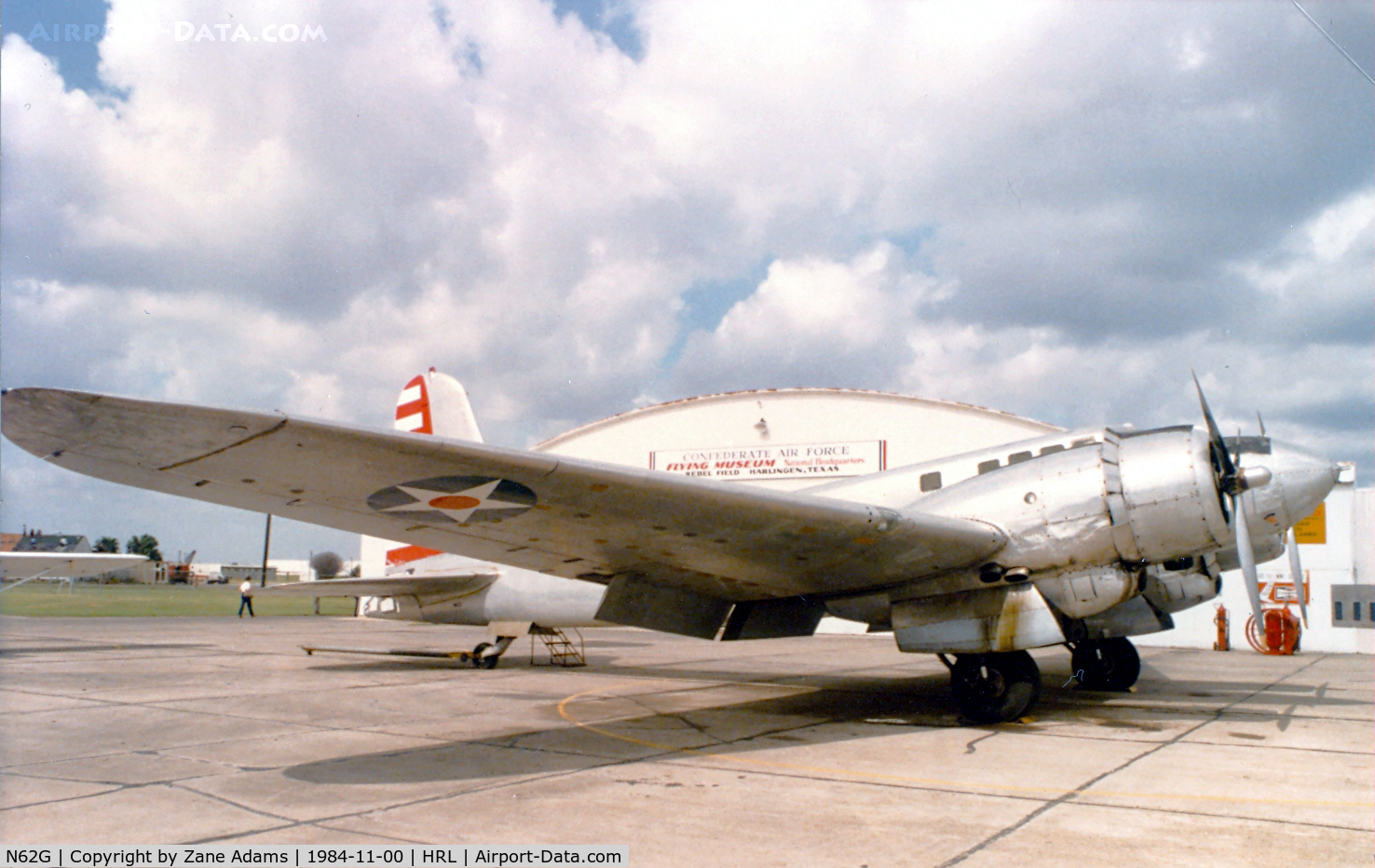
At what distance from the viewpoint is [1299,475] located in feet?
32.8

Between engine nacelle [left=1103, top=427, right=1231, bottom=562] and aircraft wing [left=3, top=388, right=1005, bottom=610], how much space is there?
48.9 inches

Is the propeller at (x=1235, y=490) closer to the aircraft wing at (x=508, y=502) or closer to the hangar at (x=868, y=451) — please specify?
the aircraft wing at (x=508, y=502)

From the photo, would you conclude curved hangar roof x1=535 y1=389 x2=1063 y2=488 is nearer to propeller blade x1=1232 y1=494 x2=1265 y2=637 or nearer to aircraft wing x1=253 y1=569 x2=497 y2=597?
aircraft wing x1=253 y1=569 x2=497 y2=597

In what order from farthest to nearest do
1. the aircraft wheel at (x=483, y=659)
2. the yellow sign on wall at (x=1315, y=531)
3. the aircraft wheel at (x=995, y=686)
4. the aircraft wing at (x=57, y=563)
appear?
the yellow sign on wall at (x=1315, y=531)
the aircraft wing at (x=57, y=563)
the aircraft wheel at (x=483, y=659)
the aircraft wheel at (x=995, y=686)

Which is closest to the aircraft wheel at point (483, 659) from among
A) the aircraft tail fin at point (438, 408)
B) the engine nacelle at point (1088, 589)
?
the aircraft tail fin at point (438, 408)

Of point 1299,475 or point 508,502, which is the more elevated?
point 1299,475

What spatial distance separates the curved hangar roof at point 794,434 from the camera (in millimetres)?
27250

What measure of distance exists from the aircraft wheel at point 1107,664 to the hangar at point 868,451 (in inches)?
400

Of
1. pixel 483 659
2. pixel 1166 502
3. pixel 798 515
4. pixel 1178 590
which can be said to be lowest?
pixel 483 659

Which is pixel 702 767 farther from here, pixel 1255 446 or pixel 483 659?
pixel 483 659

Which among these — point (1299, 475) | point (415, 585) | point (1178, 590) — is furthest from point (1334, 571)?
point (415, 585)

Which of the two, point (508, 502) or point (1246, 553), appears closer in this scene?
point (508, 502)

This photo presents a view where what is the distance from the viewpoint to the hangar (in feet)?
73.6

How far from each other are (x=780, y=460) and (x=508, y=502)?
887 inches
